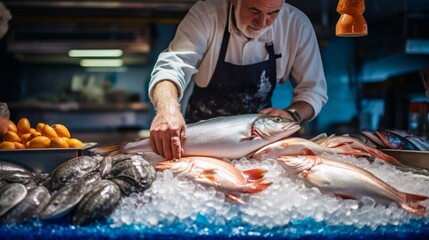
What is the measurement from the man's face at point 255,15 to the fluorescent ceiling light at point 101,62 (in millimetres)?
4157

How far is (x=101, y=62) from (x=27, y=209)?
5388mm

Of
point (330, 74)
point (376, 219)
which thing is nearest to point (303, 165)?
point (376, 219)

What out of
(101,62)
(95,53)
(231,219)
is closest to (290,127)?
(231,219)

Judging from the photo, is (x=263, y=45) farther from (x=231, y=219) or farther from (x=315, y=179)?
(x=231, y=219)

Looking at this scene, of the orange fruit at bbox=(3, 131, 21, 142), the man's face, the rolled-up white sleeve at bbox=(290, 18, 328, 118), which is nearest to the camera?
the orange fruit at bbox=(3, 131, 21, 142)

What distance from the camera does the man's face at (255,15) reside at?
2.14 m

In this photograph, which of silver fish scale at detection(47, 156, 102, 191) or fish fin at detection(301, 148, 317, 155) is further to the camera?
fish fin at detection(301, 148, 317, 155)

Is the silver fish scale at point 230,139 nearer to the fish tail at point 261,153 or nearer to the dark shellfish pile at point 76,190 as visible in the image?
the fish tail at point 261,153

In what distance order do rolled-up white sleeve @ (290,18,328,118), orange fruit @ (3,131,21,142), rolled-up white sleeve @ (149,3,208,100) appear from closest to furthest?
1. orange fruit @ (3,131,21,142)
2. rolled-up white sleeve @ (149,3,208,100)
3. rolled-up white sleeve @ (290,18,328,118)

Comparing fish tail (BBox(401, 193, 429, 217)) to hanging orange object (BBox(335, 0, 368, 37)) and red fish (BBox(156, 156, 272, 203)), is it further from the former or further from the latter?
hanging orange object (BBox(335, 0, 368, 37))

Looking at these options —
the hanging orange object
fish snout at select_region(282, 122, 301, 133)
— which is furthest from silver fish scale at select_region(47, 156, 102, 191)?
the hanging orange object

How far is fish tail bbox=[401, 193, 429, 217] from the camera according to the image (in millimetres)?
1302

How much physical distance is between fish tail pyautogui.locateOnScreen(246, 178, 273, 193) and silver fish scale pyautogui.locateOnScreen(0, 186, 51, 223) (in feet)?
Answer: 1.75

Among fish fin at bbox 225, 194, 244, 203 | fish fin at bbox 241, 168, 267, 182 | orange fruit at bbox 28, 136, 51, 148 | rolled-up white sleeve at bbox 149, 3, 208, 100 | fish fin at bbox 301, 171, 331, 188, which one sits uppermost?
rolled-up white sleeve at bbox 149, 3, 208, 100
